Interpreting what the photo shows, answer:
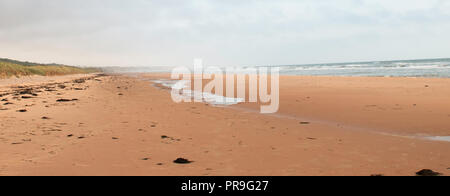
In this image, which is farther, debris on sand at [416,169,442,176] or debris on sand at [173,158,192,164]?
debris on sand at [173,158,192,164]

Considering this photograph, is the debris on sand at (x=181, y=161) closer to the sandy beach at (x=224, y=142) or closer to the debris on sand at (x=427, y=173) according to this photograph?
the sandy beach at (x=224, y=142)

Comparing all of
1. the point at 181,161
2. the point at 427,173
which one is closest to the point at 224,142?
the point at 181,161

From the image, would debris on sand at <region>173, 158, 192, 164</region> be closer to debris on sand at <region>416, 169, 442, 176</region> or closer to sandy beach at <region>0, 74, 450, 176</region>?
sandy beach at <region>0, 74, 450, 176</region>

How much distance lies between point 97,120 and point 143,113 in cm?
186

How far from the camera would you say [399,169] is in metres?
4.85

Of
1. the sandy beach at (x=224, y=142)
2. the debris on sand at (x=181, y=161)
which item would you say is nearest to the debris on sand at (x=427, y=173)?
the sandy beach at (x=224, y=142)

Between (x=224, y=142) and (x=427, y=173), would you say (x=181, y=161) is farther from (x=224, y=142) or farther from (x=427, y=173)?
(x=427, y=173)

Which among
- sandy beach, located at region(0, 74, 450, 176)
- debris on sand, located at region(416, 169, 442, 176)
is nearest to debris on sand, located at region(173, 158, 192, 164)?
sandy beach, located at region(0, 74, 450, 176)

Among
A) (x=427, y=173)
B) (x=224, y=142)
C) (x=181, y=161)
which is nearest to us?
(x=427, y=173)
